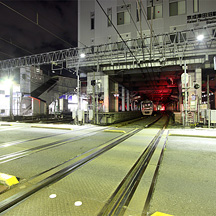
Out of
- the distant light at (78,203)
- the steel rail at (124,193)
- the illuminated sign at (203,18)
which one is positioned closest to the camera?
the steel rail at (124,193)

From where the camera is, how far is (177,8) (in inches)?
909

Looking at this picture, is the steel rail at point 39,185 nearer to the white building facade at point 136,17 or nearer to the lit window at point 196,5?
the white building facade at point 136,17

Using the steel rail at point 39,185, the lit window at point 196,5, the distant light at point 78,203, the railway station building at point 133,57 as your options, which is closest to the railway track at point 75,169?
the steel rail at point 39,185

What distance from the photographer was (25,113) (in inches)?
1190

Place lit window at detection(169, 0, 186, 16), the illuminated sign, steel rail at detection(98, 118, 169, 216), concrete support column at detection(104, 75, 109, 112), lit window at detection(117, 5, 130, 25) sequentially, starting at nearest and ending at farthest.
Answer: steel rail at detection(98, 118, 169, 216)
the illuminated sign
concrete support column at detection(104, 75, 109, 112)
lit window at detection(169, 0, 186, 16)
lit window at detection(117, 5, 130, 25)

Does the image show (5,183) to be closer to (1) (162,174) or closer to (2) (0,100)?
(1) (162,174)

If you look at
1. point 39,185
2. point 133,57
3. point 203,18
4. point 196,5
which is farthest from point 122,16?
point 39,185

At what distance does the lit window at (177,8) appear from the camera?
74.7 ft

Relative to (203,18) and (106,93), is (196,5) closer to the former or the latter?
(203,18)

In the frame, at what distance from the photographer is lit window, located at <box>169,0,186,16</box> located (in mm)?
22766

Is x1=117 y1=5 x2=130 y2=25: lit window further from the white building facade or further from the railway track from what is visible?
the railway track

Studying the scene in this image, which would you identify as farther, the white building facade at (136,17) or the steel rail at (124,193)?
the white building facade at (136,17)

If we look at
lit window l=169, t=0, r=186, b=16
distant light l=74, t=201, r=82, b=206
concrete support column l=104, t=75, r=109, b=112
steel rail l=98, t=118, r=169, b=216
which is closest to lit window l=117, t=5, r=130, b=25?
lit window l=169, t=0, r=186, b=16

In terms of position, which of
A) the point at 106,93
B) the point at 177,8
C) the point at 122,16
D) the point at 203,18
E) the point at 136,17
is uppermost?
the point at 122,16
